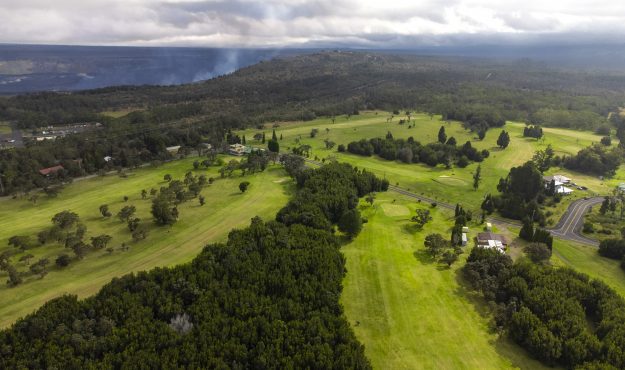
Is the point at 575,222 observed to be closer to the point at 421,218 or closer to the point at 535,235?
the point at 535,235

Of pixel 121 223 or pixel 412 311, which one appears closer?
pixel 412 311

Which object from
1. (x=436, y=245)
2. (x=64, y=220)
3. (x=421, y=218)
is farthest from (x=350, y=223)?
(x=64, y=220)

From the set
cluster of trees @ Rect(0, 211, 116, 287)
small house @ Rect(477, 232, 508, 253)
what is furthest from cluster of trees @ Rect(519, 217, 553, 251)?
cluster of trees @ Rect(0, 211, 116, 287)

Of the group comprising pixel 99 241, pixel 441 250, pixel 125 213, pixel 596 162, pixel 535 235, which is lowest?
pixel 441 250

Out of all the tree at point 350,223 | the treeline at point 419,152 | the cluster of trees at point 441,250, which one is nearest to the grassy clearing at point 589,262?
the cluster of trees at point 441,250

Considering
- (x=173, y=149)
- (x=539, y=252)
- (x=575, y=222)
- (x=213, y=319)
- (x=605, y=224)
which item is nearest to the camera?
(x=213, y=319)

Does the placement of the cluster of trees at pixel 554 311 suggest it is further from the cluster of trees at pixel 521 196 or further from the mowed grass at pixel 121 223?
the mowed grass at pixel 121 223
